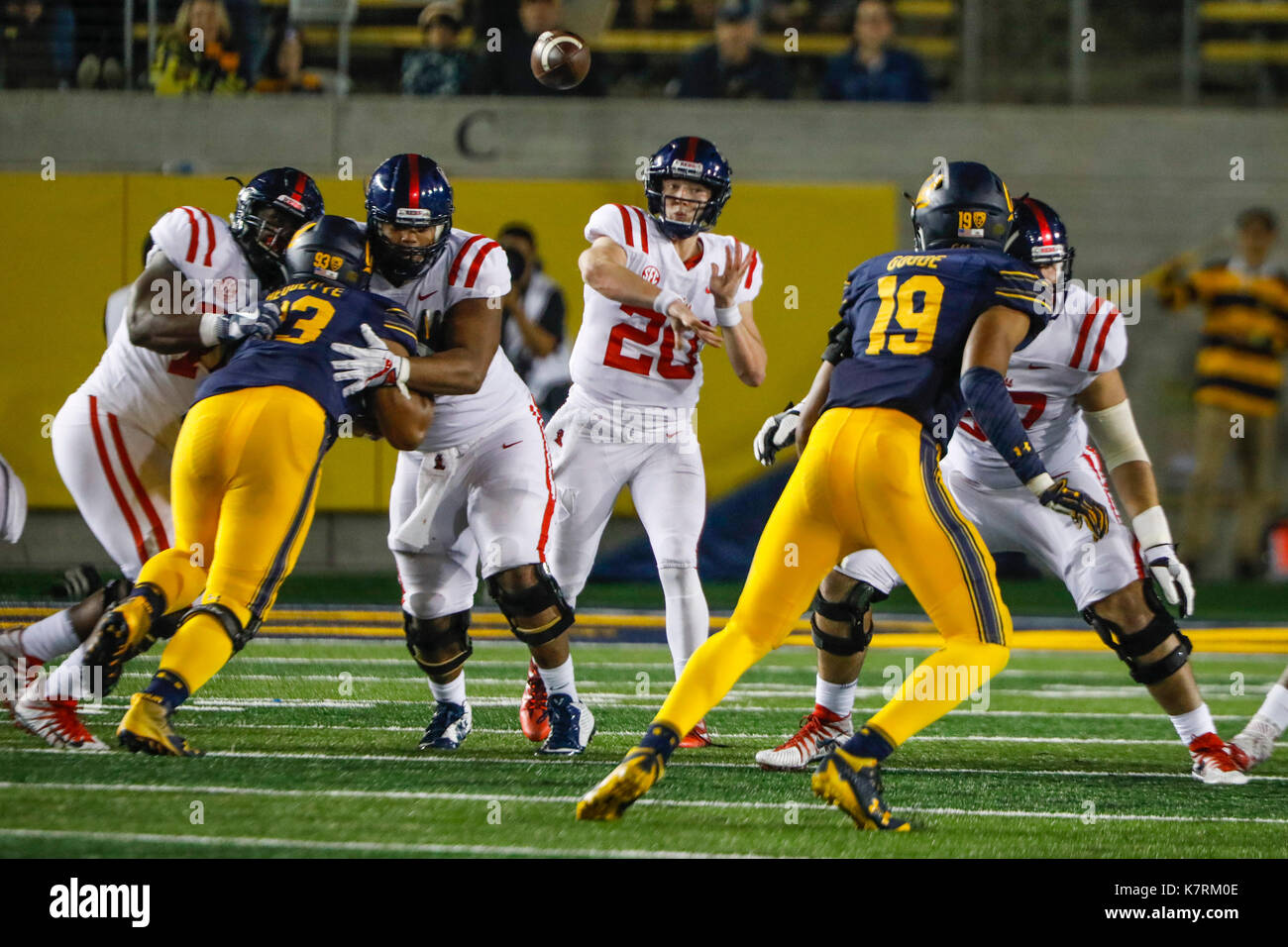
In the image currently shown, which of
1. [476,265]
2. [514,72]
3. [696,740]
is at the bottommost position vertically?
[696,740]

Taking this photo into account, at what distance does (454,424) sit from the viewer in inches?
184

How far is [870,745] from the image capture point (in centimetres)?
363

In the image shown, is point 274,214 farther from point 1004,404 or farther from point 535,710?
point 1004,404

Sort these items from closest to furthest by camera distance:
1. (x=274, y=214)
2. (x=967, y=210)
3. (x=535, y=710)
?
1. (x=967, y=210)
2. (x=274, y=214)
3. (x=535, y=710)

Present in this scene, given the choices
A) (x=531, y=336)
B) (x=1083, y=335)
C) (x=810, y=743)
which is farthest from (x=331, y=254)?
(x=531, y=336)

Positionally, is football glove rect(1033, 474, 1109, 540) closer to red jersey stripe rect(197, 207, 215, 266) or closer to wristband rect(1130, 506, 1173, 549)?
wristband rect(1130, 506, 1173, 549)

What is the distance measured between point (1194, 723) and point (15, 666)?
3219 mm

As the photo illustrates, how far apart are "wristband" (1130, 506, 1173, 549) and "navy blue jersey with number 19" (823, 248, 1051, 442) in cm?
96

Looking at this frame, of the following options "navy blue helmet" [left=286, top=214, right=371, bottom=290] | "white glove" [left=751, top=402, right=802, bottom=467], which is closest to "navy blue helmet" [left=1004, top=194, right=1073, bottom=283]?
"white glove" [left=751, top=402, right=802, bottom=467]

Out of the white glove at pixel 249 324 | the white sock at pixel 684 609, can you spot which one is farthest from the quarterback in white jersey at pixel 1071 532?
the white glove at pixel 249 324

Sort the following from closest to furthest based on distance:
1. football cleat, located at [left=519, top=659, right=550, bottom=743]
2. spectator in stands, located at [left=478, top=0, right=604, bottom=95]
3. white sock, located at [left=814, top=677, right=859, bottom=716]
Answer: white sock, located at [left=814, top=677, right=859, bottom=716] < football cleat, located at [left=519, top=659, right=550, bottom=743] < spectator in stands, located at [left=478, top=0, right=604, bottom=95]

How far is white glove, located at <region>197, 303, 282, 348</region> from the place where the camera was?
414 cm
